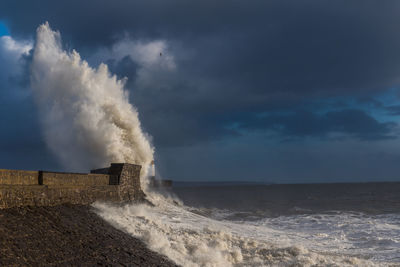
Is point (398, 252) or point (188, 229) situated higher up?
point (188, 229)

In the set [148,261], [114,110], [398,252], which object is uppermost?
[114,110]

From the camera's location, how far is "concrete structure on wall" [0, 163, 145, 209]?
7376mm

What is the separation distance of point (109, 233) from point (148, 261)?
1298 millimetres

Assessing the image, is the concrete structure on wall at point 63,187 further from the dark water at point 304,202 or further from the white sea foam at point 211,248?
the dark water at point 304,202

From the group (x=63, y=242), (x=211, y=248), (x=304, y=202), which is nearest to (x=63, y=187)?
(x=63, y=242)

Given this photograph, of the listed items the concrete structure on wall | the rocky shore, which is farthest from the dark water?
the rocky shore

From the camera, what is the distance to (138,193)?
16.1 meters

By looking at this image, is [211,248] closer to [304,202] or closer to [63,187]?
[63,187]

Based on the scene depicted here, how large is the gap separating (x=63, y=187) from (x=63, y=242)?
3.50 meters

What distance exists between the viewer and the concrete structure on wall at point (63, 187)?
24.2ft

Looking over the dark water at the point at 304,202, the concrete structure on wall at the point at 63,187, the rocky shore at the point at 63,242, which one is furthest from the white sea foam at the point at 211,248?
the dark water at the point at 304,202

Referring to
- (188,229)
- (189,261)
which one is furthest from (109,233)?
(188,229)

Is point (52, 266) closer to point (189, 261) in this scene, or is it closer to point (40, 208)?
point (40, 208)

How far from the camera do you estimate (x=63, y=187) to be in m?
9.65
